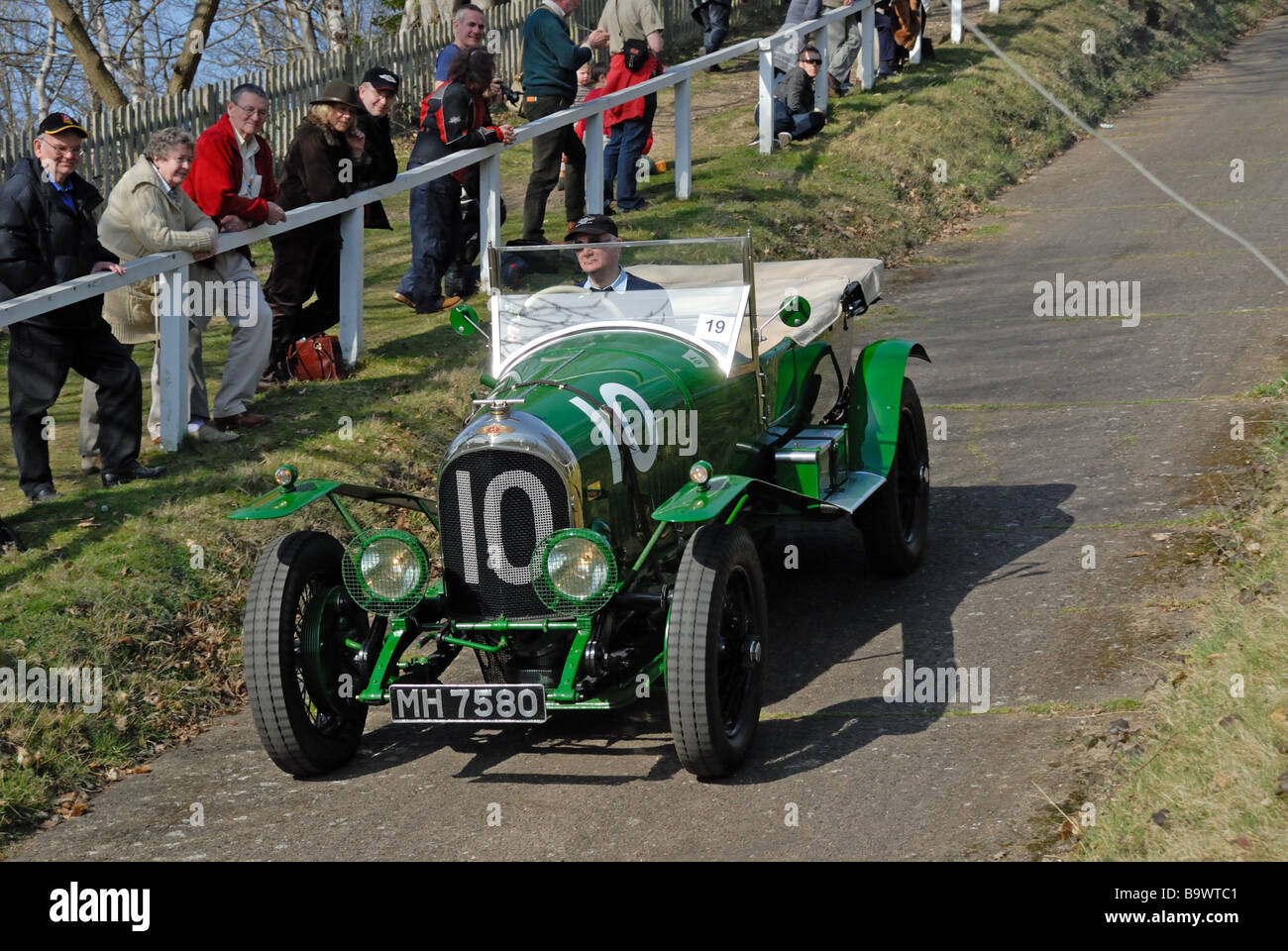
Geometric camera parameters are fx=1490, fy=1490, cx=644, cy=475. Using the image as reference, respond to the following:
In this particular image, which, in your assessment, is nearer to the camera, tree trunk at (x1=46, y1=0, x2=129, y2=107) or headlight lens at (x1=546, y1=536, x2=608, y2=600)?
headlight lens at (x1=546, y1=536, x2=608, y2=600)

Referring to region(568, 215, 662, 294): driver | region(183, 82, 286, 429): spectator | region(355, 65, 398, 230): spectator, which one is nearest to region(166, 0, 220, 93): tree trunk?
region(355, 65, 398, 230): spectator

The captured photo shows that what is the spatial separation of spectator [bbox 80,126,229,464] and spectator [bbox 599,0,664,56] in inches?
273

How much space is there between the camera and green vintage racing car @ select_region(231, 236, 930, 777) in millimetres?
5445

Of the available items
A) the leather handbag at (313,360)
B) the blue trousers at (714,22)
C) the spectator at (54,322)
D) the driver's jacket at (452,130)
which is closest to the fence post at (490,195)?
the driver's jacket at (452,130)

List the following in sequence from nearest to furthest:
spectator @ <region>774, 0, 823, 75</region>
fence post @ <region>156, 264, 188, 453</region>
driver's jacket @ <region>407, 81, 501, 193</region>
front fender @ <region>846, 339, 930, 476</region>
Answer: front fender @ <region>846, 339, 930, 476</region> → fence post @ <region>156, 264, 188, 453</region> → driver's jacket @ <region>407, 81, 501, 193</region> → spectator @ <region>774, 0, 823, 75</region>

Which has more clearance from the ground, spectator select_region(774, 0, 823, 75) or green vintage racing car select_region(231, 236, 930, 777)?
spectator select_region(774, 0, 823, 75)

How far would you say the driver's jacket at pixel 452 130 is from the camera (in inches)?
435

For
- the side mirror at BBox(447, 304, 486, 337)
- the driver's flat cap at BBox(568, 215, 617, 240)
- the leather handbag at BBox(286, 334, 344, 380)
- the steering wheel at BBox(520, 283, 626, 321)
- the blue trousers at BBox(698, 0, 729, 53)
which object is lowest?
the leather handbag at BBox(286, 334, 344, 380)

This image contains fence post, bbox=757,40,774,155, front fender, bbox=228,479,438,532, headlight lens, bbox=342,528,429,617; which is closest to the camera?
headlight lens, bbox=342,528,429,617

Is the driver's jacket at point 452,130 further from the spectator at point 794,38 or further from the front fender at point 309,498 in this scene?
the spectator at point 794,38

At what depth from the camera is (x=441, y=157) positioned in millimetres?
11109

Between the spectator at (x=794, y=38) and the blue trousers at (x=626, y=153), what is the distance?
2.79 m

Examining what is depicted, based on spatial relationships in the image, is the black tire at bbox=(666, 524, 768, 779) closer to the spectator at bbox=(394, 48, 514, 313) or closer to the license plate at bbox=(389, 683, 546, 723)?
the license plate at bbox=(389, 683, 546, 723)

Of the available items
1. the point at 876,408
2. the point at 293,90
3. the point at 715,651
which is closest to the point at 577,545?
the point at 715,651
